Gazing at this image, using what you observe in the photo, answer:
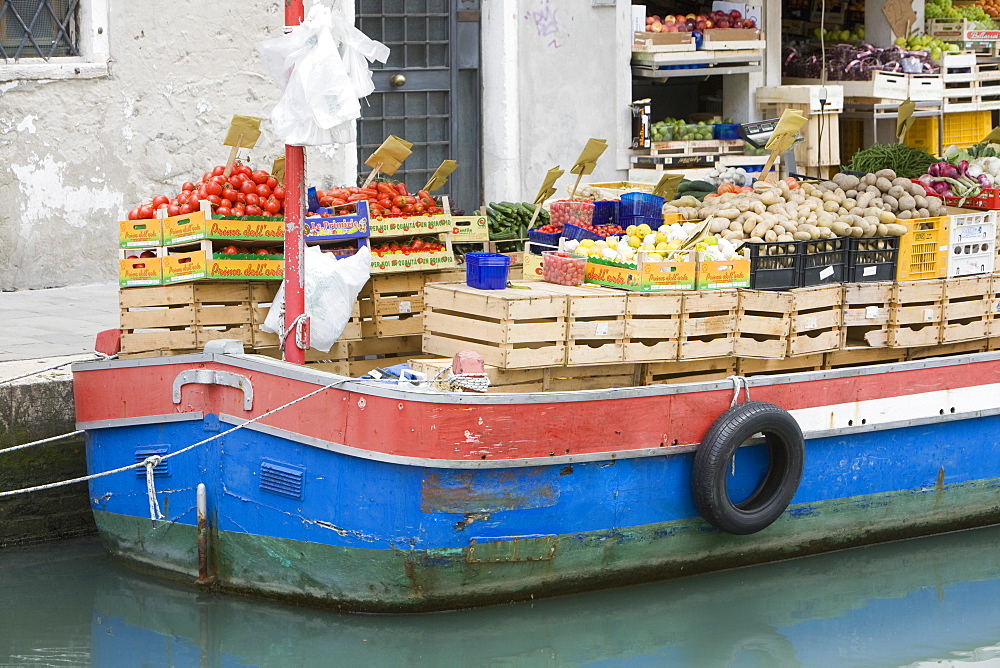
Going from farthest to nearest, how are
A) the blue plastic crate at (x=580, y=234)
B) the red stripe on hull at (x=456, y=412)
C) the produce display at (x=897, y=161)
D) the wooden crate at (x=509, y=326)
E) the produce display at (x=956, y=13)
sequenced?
the produce display at (x=956, y=13) → the produce display at (x=897, y=161) → the blue plastic crate at (x=580, y=234) → the wooden crate at (x=509, y=326) → the red stripe on hull at (x=456, y=412)

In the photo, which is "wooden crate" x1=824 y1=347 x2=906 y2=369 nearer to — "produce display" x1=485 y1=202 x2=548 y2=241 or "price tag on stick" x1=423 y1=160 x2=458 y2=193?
"produce display" x1=485 y1=202 x2=548 y2=241

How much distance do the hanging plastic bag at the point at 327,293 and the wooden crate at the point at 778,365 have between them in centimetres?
207

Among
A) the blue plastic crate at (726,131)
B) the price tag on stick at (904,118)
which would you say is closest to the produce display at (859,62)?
the blue plastic crate at (726,131)

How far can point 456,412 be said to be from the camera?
254 inches

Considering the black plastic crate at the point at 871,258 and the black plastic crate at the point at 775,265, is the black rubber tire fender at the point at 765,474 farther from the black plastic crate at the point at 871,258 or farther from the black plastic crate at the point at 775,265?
the black plastic crate at the point at 871,258

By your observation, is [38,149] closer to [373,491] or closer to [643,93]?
[373,491]

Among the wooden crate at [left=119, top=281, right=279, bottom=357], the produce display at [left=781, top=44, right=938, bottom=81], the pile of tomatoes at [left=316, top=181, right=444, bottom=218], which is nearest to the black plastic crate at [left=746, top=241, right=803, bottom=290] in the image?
the pile of tomatoes at [left=316, top=181, right=444, bottom=218]

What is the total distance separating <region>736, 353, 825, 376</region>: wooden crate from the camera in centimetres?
762

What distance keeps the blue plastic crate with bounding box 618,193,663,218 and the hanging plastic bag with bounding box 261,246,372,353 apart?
1.89 meters

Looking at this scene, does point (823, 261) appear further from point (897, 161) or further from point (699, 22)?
point (699, 22)

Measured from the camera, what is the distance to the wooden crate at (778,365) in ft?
25.0

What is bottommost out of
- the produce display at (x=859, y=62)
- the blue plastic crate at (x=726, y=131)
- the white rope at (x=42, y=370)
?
the white rope at (x=42, y=370)

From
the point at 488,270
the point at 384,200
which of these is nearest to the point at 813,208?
the point at 488,270

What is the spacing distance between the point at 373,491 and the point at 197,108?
20.0 feet
